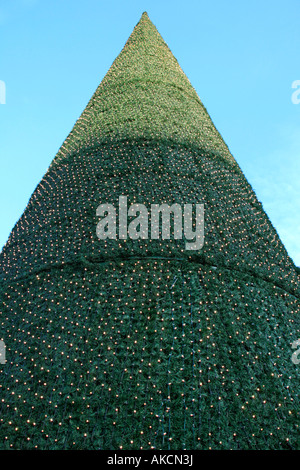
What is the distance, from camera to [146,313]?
2150 mm

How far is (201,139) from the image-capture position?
3.64 meters

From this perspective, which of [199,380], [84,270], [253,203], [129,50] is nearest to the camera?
[199,380]

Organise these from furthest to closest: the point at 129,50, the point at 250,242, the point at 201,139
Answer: the point at 129,50, the point at 201,139, the point at 250,242

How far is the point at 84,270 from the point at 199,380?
1.03 metres

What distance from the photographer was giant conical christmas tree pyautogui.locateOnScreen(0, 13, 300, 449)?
5.74ft

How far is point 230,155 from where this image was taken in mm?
3822

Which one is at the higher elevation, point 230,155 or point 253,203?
point 230,155

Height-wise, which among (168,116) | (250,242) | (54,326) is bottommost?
(54,326)

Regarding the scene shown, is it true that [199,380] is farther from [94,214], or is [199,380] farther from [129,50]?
[129,50]

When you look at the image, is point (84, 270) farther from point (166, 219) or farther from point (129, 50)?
point (129, 50)

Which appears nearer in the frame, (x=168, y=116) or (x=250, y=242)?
(x=250, y=242)

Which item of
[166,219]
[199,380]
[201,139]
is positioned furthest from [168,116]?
[199,380]

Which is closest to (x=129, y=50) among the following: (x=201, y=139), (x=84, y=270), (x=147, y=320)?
(x=201, y=139)

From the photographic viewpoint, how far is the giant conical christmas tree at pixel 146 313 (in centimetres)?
175
